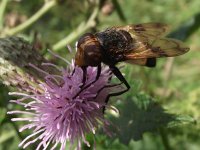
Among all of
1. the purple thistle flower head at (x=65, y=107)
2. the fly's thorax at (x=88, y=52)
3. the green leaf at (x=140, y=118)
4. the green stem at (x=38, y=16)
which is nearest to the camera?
the fly's thorax at (x=88, y=52)

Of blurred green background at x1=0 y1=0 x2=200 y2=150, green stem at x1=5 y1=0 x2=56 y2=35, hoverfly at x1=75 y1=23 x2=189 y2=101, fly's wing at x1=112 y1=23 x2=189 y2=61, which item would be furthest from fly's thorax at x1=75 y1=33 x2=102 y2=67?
green stem at x1=5 y1=0 x2=56 y2=35

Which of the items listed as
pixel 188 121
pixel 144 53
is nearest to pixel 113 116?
pixel 188 121

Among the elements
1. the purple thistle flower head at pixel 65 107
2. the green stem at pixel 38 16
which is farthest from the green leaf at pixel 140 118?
the green stem at pixel 38 16

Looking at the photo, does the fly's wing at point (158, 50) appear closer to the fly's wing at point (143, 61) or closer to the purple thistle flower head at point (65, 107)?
the fly's wing at point (143, 61)

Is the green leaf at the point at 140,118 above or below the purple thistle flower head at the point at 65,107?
below

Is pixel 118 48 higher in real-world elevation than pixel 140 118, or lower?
higher

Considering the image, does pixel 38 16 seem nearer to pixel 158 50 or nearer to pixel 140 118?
pixel 140 118

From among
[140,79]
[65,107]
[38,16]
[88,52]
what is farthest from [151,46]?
[38,16]
